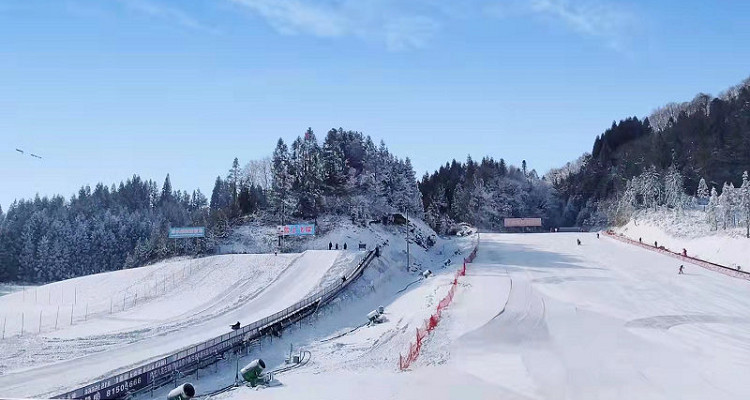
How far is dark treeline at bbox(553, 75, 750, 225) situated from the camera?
4067 inches

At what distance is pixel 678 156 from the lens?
113188 millimetres

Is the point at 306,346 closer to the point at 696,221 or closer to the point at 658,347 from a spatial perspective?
the point at 658,347

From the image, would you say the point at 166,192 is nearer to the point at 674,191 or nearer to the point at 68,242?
the point at 68,242

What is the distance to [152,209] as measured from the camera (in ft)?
570

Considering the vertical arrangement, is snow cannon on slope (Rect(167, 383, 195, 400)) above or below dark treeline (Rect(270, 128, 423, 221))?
below

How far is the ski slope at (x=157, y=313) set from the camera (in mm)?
29844

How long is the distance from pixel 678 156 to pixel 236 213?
88.6 metres

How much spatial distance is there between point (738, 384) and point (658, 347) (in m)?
6.38

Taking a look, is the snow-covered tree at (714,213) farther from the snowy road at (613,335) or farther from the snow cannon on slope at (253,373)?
the snow cannon on slope at (253,373)

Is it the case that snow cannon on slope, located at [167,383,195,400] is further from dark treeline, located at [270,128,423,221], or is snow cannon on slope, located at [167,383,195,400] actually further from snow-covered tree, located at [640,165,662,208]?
snow-covered tree, located at [640,165,662,208]

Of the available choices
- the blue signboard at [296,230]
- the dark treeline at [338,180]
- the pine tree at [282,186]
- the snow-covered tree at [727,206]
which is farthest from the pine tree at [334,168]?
the snow-covered tree at [727,206]

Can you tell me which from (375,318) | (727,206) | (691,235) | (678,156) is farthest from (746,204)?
(678,156)

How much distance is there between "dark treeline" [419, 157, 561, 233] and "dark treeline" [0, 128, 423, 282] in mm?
36828

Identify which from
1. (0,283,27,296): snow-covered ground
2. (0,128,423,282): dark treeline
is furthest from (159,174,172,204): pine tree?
(0,283,27,296): snow-covered ground
